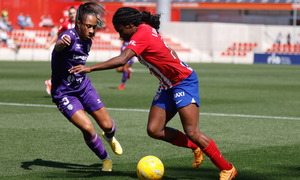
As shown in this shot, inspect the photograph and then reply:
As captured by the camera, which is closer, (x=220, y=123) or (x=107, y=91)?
(x=220, y=123)

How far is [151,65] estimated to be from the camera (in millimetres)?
6672

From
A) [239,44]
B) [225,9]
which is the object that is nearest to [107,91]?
[239,44]

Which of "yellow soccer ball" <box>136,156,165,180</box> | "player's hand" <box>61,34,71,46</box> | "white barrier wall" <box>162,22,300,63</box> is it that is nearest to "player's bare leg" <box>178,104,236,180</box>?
"yellow soccer ball" <box>136,156,165,180</box>

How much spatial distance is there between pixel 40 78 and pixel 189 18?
5195cm

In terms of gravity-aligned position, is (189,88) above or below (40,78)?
above

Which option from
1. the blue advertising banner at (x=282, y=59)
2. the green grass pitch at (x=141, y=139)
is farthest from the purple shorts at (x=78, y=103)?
the blue advertising banner at (x=282, y=59)

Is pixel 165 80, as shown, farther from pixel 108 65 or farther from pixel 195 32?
pixel 195 32

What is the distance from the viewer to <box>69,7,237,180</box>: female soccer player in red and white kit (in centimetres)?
649

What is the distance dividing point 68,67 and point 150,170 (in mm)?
1682

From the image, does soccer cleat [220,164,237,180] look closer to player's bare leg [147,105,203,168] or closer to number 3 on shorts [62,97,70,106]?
player's bare leg [147,105,203,168]

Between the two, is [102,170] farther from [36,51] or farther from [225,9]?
[225,9]

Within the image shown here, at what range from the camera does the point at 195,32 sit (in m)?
57.6

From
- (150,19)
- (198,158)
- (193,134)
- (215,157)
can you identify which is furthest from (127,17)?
(198,158)

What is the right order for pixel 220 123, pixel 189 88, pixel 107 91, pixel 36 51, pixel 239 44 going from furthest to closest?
pixel 239 44
pixel 36 51
pixel 107 91
pixel 220 123
pixel 189 88
